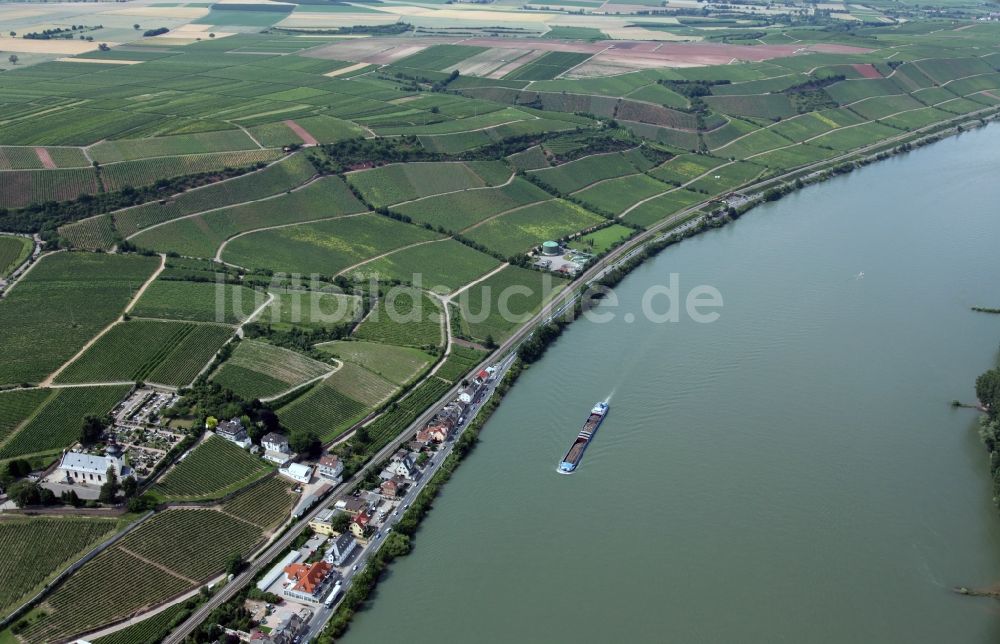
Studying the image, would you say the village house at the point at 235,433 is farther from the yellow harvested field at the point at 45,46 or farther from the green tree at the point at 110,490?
the yellow harvested field at the point at 45,46

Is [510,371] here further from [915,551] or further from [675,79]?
[675,79]

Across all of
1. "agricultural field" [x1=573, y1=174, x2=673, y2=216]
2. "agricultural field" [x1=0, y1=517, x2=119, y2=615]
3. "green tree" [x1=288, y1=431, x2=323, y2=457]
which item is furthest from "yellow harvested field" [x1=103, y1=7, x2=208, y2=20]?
"agricultural field" [x1=0, y1=517, x2=119, y2=615]

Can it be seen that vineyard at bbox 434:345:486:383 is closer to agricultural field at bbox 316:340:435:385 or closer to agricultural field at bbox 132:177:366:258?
agricultural field at bbox 316:340:435:385

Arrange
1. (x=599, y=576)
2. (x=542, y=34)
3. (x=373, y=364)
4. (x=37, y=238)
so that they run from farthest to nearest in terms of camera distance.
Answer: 1. (x=542, y=34)
2. (x=37, y=238)
3. (x=373, y=364)
4. (x=599, y=576)

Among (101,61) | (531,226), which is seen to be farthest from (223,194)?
(101,61)

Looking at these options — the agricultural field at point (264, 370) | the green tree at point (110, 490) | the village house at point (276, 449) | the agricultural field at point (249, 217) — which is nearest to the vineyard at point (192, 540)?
the green tree at point (110, 490)

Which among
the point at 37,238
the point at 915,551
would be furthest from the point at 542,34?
the point at 915,551

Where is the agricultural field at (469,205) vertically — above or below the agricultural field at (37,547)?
above
